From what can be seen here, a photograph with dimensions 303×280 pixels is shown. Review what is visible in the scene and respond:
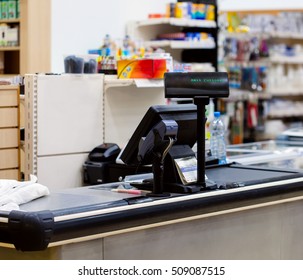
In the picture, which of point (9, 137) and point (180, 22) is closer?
point (9, 137)

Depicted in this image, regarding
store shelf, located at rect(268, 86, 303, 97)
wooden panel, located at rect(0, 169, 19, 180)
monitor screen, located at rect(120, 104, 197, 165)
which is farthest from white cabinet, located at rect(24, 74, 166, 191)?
store shelf, located at rect(268, 86, 303, 97)

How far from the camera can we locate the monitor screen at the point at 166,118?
3201 mm

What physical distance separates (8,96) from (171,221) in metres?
1.85

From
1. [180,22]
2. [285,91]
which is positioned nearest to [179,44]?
[180,22]

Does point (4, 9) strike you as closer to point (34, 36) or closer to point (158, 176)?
point (34, 36)

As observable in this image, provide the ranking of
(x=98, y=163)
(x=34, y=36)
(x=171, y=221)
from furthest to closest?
(x=34, y=36) → (x=98, y=163) → (x=171, y=221)

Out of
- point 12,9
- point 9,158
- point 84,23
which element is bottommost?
point 9,158

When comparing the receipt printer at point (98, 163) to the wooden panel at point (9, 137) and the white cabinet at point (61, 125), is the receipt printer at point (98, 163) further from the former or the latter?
the wooden panel at point (9, 137)

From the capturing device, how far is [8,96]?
457 cm

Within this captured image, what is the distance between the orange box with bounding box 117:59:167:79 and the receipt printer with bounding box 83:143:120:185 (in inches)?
21.8

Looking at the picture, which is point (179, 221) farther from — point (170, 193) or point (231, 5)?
point (231, 5)

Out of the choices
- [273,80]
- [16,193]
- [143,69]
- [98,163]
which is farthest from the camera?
[273,80]

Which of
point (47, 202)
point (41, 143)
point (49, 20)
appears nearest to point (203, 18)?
point (49, 20)
